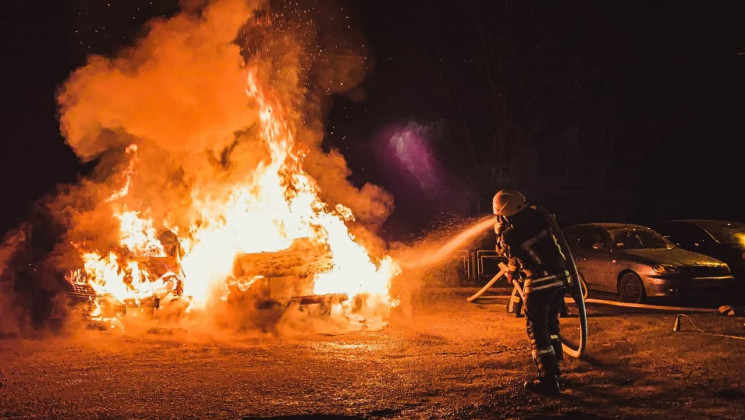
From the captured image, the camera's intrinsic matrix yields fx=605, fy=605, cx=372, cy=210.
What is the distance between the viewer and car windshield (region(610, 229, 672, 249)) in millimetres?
12531

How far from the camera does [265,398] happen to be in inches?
225

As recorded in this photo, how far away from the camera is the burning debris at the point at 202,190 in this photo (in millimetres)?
9625

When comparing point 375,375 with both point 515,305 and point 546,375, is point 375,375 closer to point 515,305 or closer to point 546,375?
point 546,375

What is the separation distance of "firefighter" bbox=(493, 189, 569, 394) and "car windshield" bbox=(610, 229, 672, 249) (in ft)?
23.0

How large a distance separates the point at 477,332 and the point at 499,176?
549 inches

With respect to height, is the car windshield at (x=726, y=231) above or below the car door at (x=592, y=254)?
above

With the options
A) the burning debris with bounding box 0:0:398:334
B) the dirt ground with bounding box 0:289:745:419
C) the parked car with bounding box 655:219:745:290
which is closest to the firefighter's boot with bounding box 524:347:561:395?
the dirt ground with bounding box 0:289:745:419

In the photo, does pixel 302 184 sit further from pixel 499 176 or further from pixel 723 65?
pixel 723 65

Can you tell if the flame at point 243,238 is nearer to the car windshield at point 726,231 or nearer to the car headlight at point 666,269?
the car headlight at point 666,269

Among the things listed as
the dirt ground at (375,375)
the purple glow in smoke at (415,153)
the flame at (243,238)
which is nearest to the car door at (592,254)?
the dirt ground at (375,375)

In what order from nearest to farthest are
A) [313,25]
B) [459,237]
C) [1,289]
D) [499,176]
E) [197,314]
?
[197,314]
[1,289]
[313,25]
[459,237]
[499,176]

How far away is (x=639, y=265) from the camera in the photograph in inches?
456

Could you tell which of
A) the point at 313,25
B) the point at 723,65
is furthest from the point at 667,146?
the point at 313,25

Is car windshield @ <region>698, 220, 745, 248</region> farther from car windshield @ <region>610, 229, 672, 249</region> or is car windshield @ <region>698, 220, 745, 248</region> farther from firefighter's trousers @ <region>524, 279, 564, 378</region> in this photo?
firefighter's trousers @ <region>524, 279, 564, 378</region>
